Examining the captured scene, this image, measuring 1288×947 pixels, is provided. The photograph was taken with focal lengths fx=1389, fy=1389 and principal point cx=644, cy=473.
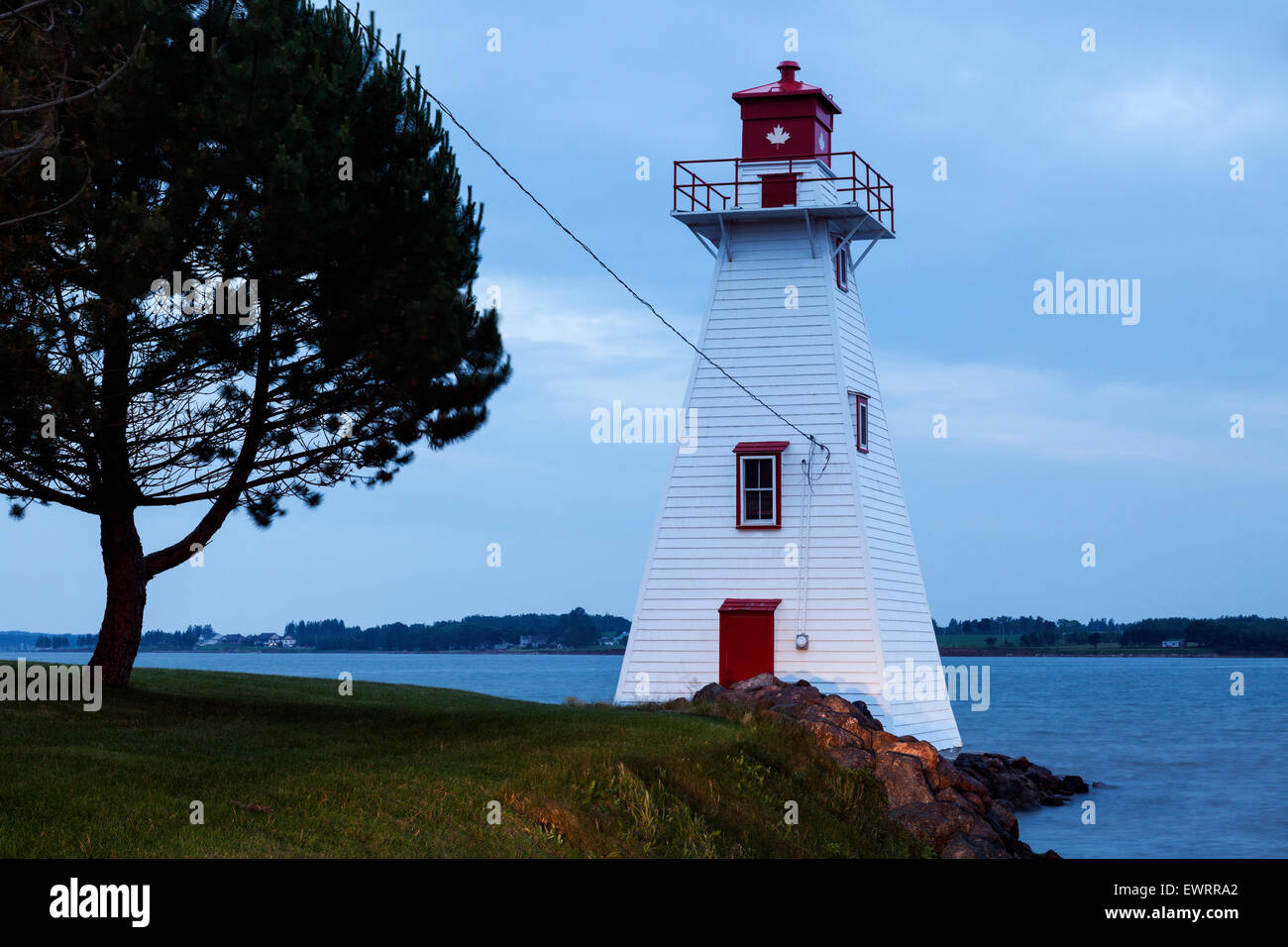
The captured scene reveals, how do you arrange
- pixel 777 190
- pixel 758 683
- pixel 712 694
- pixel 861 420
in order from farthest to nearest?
pixel 777 190 < pixel 861 420 < pixel 758 683 < pixel 712 694

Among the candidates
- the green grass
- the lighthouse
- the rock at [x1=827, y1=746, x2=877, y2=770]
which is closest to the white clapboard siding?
the lighthouse

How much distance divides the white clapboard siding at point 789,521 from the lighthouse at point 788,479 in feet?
0.11

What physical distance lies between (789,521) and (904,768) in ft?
28.6

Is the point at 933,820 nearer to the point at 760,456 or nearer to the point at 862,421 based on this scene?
the point at 760,456

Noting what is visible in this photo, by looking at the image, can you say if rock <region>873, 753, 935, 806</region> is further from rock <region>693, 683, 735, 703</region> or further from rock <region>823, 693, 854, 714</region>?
rock <region>693, 683, 735, 703</region>

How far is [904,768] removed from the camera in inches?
808

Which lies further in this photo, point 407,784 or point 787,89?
point 787,89

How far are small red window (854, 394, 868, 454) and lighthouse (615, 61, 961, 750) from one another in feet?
0.18

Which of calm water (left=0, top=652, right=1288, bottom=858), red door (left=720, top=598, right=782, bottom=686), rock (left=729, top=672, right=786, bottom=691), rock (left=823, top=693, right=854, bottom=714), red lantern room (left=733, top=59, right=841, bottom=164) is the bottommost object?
calm water (left=0, top=652, right=1288, bottom=858)

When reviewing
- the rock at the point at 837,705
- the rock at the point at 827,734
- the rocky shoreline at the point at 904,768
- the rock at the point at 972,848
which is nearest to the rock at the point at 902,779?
the rocky shoreline at the point at 904,768

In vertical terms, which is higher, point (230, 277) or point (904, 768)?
point (230, 277)

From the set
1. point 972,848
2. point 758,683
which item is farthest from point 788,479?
point 972,848

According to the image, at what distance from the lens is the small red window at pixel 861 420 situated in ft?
95.9

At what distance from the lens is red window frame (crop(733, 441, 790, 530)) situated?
28.6 meters
